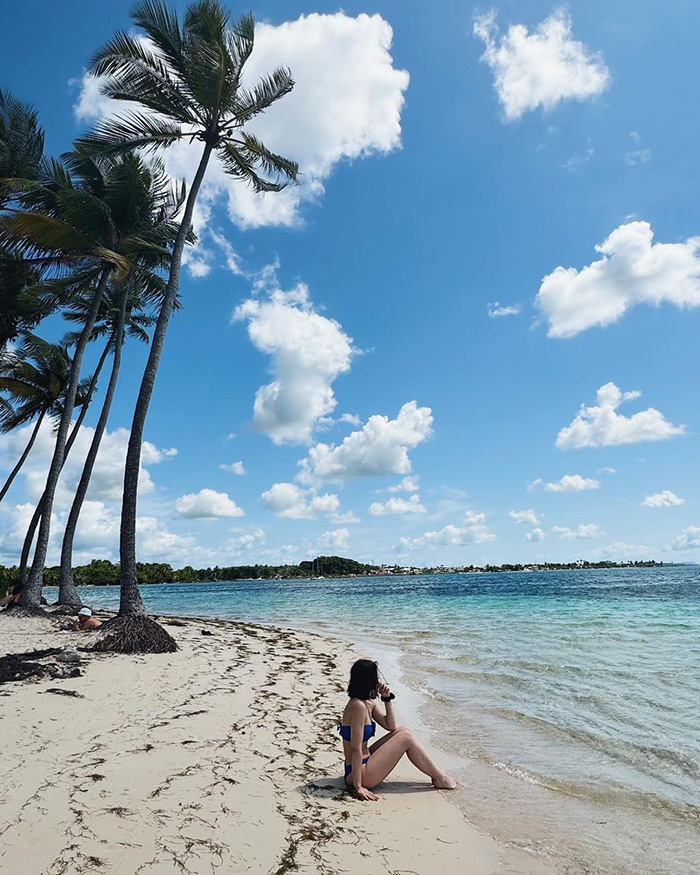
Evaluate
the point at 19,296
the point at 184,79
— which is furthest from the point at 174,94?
the point at 19,296

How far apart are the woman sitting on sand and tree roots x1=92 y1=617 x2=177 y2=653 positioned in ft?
23.9

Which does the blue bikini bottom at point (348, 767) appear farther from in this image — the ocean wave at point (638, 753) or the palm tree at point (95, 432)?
the palm tree at point (95, 432)

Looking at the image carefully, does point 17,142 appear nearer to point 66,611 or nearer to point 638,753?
point 66,611

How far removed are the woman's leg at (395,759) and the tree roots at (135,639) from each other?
7.32 metres

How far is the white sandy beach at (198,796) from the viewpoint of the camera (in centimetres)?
328

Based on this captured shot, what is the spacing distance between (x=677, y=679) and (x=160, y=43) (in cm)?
1835

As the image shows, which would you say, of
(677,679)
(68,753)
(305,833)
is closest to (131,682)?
(68,753)

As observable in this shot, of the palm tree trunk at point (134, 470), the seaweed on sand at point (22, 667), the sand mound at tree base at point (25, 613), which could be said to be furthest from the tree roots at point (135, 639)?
the sand mound at tree base at point (25, 613)

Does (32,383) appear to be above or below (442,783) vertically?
above

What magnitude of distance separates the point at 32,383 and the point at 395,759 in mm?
23581

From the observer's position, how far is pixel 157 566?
143 metres

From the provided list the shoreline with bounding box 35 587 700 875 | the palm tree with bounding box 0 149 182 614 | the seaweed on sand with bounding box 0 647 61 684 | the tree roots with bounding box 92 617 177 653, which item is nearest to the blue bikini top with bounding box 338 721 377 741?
the shoreline with bounding box 35 587 700 875

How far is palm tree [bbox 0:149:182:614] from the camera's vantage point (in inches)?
569

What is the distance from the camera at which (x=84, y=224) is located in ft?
51.8
